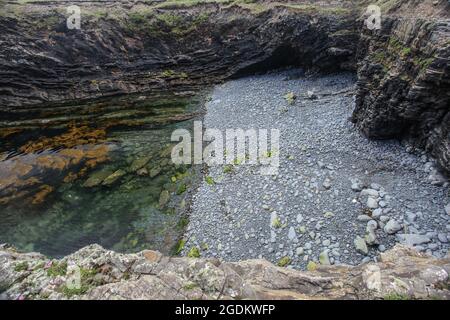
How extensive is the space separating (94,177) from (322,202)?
431 inches

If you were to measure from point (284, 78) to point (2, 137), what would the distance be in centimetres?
1935

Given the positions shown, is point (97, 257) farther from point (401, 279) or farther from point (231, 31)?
point (231, 31)

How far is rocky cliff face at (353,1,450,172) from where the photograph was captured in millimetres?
8961

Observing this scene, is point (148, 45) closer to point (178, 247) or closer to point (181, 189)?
point (181, 189)

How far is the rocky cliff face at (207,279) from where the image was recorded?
5055mm

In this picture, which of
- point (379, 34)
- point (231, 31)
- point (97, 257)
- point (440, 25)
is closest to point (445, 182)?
point (440, 25)

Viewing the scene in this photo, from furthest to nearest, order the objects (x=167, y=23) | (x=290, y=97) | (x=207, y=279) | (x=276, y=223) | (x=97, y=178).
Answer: (x=167, y=23) < (x=290, y=97) < (x=97, y=178) < (x=276, y=223) < (x=207, y=279)

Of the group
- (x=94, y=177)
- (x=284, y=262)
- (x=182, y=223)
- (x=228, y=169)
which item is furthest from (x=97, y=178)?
(x=284, y=262)

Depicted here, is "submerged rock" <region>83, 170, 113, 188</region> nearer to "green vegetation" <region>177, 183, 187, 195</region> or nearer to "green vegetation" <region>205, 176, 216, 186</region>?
"green vegetation" <region>177, 183, 187, 195</region>

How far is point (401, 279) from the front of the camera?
5.11 metres

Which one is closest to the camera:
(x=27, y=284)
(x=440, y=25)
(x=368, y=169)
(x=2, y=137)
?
(x=27, y=284)

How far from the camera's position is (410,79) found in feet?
33.3

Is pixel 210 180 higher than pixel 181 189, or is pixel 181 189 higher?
pixel 210 180
